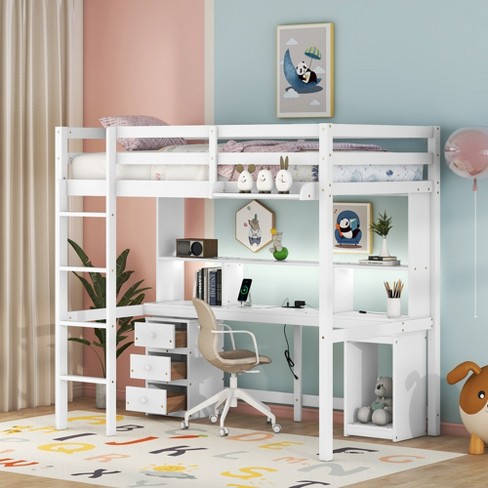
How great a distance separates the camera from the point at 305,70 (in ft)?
23.0

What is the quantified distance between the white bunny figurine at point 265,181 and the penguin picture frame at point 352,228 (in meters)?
0.93

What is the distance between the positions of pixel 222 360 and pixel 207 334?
17 centimetres

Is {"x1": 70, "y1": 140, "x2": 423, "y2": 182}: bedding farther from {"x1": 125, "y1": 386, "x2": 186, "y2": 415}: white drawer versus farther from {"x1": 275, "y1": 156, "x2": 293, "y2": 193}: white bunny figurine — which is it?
{"x1": 125, "y1": 386, "x2": 186, "y2": 415}: white drawer

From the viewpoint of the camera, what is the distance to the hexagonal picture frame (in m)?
7.18

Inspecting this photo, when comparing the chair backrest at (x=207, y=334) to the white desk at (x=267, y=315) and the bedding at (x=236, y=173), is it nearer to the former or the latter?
the white desk at (x=267, y=315)

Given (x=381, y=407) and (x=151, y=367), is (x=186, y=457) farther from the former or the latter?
(x=381, y=407)

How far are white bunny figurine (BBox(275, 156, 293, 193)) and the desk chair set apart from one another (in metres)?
0.86

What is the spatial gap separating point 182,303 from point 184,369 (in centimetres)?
44

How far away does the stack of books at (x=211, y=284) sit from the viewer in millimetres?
7102

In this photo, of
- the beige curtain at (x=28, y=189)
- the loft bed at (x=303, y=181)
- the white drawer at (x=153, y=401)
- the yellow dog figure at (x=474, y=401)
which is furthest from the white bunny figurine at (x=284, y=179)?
the beige curtain at (x=28, y=189)

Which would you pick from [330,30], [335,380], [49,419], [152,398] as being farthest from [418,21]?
[49,419]

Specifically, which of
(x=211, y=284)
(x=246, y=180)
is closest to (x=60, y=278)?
(x=211, y=284)

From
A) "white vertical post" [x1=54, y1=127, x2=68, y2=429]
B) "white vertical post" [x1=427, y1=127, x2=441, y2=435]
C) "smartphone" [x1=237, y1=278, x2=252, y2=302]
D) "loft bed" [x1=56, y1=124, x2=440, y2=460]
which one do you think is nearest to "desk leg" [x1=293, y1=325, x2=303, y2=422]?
"smartphone" [x1=237, y1=278, x2=252, y2=302]

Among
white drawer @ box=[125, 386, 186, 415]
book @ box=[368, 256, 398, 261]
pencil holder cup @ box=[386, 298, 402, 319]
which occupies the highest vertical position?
book @ box=[368, 256, 398, 261]
